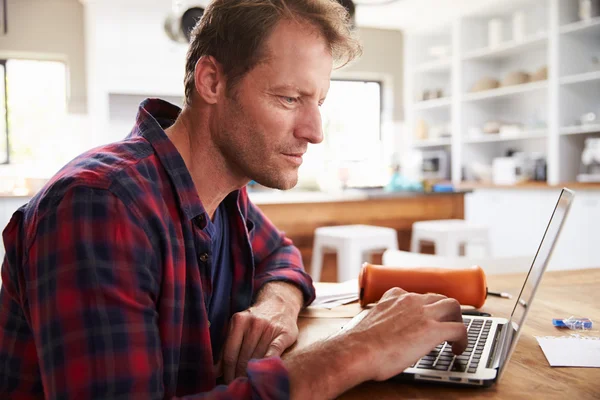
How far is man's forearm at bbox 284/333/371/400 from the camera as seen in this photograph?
76cm

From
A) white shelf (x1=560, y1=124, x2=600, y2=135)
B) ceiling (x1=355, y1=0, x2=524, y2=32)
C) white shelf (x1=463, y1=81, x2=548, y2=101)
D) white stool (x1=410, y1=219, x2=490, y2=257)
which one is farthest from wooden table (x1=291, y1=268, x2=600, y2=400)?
ceiling (x1=355, y1=0, x2=524, y2=32)

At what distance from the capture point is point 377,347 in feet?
2.66

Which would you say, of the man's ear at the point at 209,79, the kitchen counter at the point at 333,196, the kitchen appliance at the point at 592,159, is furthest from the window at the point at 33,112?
the man's ear at the point at 209,79

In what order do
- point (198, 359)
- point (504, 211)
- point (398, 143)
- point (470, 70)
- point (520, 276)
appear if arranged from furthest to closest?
point (398, 143) < point (470, 70) < point (504, 211) < point (520, 276) < point (198, 359)

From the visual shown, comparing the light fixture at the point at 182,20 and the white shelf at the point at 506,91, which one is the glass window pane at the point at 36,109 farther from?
the white shelf at the point at 506,91

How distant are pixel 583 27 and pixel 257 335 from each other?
482cm

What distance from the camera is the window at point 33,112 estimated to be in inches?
237

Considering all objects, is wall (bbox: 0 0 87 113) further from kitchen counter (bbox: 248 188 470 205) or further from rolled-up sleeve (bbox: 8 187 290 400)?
rolled-up sleeve (bbox: 8 187 290 400)

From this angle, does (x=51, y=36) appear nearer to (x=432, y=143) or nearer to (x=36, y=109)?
(x=36, y=109)

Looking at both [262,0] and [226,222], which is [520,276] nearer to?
[226,222]

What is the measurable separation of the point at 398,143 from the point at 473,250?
5.53 ft

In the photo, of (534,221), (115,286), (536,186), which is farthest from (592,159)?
(115,286)

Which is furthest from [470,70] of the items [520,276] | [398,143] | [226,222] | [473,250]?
[226,222]

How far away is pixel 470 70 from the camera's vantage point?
641cm
